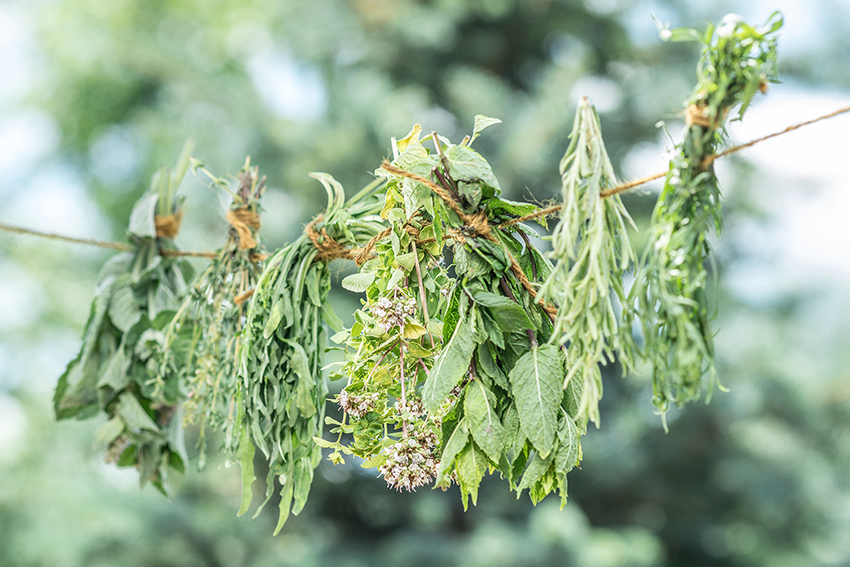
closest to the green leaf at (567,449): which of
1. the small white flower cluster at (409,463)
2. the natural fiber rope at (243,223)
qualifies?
the small white flower cluster at (409,463)

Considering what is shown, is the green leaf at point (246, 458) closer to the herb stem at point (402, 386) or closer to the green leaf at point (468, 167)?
the herb stem at point (402, 386)

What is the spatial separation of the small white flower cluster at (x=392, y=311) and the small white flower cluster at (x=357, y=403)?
0.24 ft

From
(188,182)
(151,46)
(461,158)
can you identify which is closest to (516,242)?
(461,158)

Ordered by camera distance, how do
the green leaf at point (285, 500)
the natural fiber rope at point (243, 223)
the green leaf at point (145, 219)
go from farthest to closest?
the green leaf at point (145, 219), the natural fiber rope at point (243, 223), the green leaf at point (285, 500)

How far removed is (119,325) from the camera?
908mm

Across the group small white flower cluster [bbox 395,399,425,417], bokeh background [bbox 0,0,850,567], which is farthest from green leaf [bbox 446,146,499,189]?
bokeh background [bbox 0,0,850,567]

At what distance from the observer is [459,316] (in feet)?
1.92

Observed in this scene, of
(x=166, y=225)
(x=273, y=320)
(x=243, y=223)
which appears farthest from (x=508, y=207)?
(x=166, y=225)

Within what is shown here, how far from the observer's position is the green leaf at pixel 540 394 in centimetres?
53

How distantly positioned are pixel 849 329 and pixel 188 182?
3728 millimetres

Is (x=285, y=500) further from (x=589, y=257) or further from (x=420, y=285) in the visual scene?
(x=589, y=257)

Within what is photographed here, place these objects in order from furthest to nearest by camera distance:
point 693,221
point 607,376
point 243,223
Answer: point 607,376
point 243,223
point 693,221

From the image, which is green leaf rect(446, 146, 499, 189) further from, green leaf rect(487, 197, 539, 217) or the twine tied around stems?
the twine tied around stems

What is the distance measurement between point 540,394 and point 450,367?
0.08 meters
